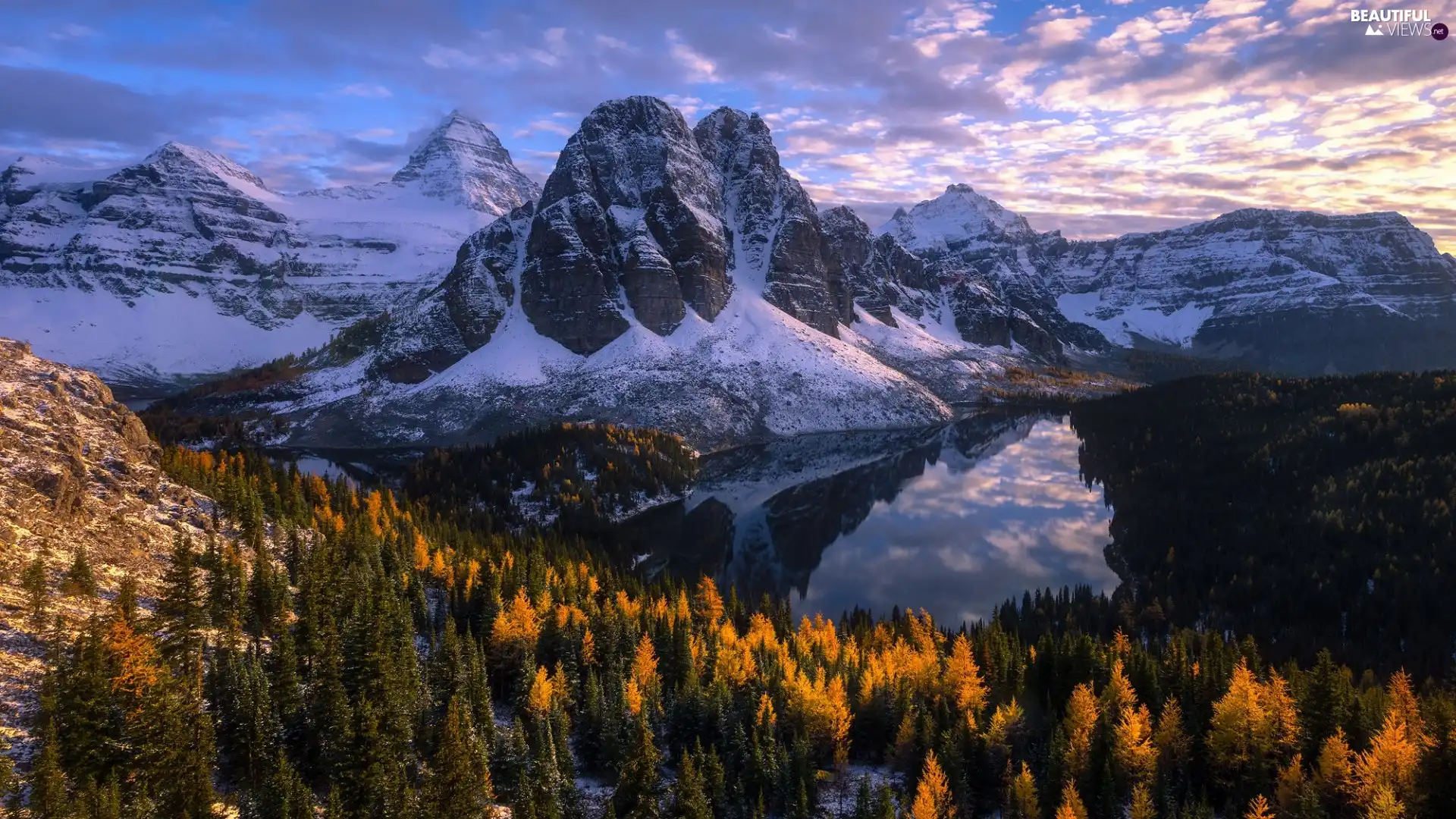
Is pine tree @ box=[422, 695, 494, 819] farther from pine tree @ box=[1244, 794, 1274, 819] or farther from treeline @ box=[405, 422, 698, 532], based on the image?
treeline @ box=[405, 422, 698, 532]

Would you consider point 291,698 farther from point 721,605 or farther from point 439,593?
point 721,605

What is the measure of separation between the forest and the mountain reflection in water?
26.7 metres

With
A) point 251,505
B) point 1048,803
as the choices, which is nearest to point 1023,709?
point 1048,803

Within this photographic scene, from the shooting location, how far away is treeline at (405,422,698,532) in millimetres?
127938

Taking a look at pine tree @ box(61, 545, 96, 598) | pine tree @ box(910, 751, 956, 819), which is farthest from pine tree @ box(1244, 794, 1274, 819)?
pine tree @ box(61, 545, 96, 598)

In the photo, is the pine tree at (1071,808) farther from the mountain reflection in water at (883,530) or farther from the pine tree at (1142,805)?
the mountain reflection in water at (883,530)

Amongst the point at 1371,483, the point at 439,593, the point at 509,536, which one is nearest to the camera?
the point at 439,593

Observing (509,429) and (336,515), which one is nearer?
(336,515)

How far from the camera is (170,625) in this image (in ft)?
151

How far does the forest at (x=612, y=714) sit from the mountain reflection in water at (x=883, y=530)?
2671cm

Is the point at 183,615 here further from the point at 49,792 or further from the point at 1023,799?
the point at 1023,799

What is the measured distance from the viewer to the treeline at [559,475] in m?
128

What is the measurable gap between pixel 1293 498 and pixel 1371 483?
9.64 meters

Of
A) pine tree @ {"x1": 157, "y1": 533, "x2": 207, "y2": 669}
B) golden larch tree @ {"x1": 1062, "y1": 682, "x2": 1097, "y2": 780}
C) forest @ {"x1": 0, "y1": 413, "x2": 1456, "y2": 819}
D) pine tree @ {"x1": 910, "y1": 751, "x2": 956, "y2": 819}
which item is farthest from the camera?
golden larch tree @ {"x1": 1062, "y1": 682, "x2": 1097, "y2": 780}
